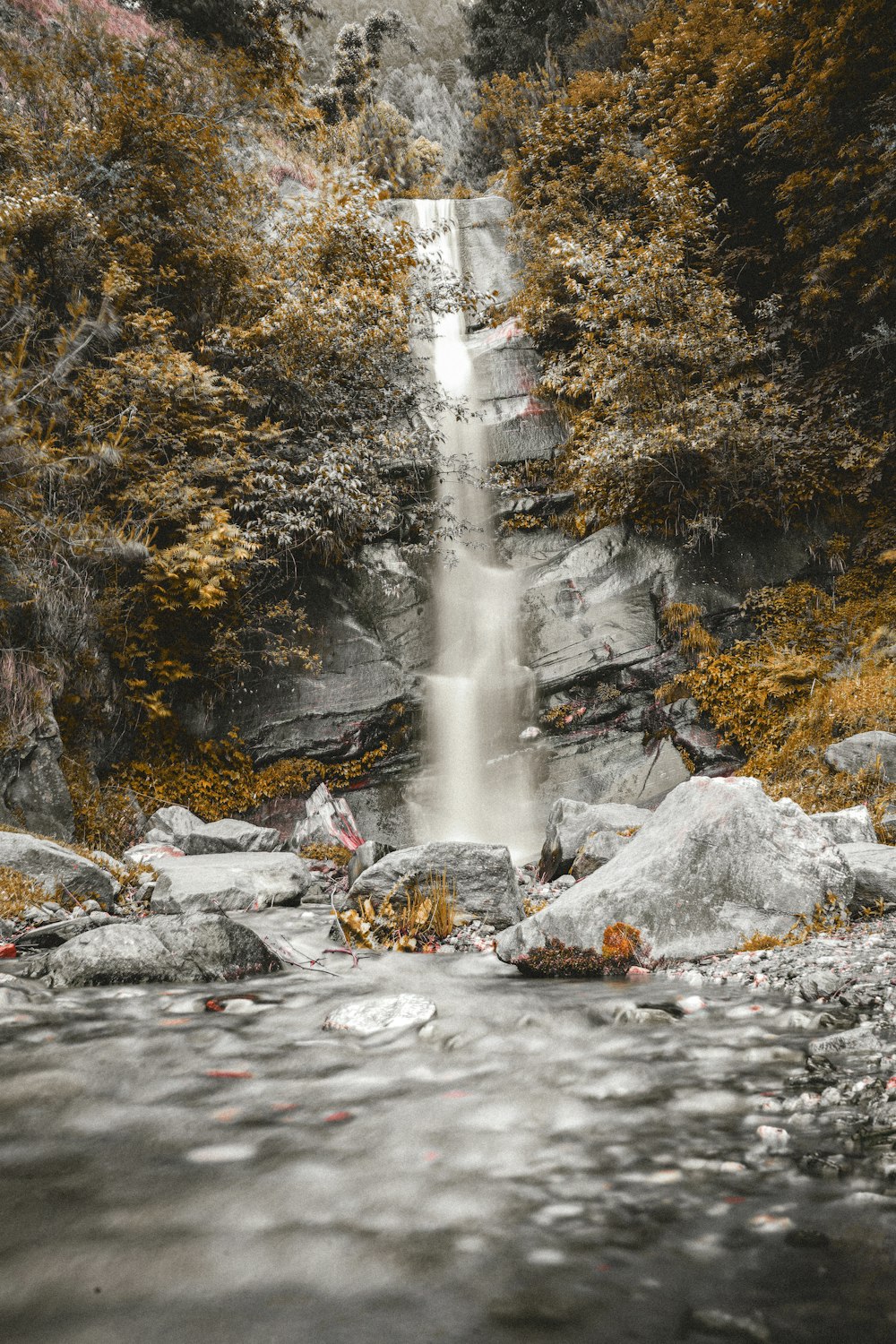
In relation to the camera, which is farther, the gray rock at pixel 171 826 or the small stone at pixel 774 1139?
the gray rock at pixel 171 826

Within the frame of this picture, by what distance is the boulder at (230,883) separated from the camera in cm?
578

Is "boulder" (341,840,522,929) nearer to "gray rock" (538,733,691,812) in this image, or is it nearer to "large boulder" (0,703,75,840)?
"large boulder" (0,703,75,840)

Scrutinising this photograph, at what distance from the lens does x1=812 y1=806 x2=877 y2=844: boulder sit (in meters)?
5.66

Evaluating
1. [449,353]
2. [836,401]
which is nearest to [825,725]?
[836,401]

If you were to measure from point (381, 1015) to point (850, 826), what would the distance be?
4292mm

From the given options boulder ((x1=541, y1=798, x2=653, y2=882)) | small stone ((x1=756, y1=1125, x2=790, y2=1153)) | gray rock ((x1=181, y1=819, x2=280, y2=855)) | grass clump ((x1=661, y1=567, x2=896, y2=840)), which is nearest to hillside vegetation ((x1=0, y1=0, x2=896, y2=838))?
grass clump ((x1=661, y1=567, x2=896, y2=840))

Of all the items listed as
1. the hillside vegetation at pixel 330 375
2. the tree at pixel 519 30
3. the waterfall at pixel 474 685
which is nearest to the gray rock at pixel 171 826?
the hillside vegetation at pixel 330 375

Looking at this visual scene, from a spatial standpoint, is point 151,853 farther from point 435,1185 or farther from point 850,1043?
point 850,1043

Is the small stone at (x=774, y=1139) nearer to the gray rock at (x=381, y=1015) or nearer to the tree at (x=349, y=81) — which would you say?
the gray rock at (x=381, y=1015)

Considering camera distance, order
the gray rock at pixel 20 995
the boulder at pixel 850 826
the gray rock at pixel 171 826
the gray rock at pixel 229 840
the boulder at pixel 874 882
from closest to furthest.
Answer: the gray rock at pixel 20 995 → the boulder at pixel 874 882 → the boulder at pixel 850 826 → the gray rock at pixel 229 840 → the gray rock at pixel 171 826

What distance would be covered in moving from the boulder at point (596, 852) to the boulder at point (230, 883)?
8.42 ft

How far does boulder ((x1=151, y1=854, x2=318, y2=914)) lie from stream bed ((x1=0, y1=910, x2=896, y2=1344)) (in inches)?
90.2

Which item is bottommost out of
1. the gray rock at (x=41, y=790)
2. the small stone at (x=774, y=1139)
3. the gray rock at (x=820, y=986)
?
the gray rock at (x=820, y=986)

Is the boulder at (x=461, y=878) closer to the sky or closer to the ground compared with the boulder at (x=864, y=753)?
closer to the ground
